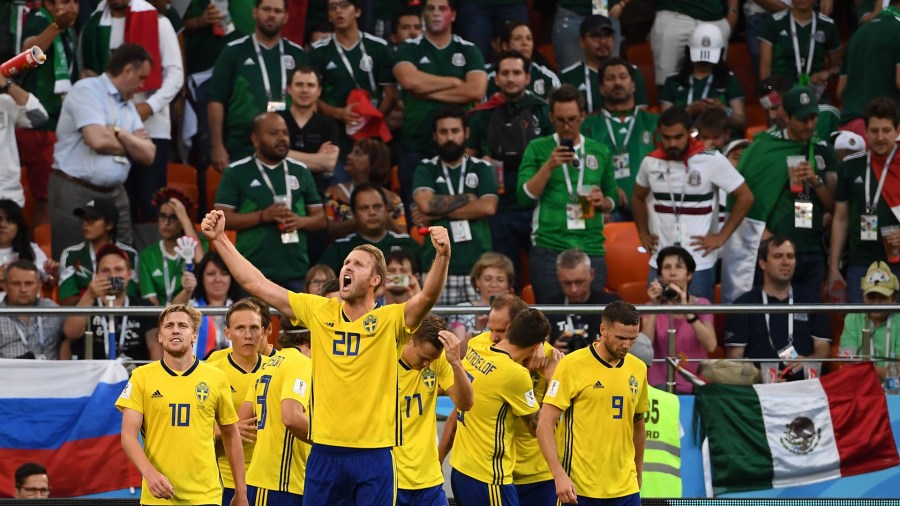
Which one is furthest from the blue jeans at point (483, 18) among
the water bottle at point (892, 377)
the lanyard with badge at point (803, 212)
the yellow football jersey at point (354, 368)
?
the yellow football jersey at point (354, 368)

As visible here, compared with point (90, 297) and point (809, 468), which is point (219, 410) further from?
point (809, 468)

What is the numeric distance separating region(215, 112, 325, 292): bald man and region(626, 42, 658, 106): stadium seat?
5192 millimetres

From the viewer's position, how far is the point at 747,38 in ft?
53.6

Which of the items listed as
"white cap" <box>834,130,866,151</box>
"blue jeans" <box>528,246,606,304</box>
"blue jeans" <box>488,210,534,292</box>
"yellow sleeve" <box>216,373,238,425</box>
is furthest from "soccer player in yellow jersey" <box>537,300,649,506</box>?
"white cap" <box>834,130,866,151</box>

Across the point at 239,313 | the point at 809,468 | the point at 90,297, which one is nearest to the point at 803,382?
the point at 809,468

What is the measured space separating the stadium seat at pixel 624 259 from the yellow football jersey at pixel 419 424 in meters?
4.39

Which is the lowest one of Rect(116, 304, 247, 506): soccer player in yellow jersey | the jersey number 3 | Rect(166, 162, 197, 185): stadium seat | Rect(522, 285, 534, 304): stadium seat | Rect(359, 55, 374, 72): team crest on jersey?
Rect(116, 304, 247, 506): soccer player in yellow jersey

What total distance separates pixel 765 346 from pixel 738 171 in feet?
6.47

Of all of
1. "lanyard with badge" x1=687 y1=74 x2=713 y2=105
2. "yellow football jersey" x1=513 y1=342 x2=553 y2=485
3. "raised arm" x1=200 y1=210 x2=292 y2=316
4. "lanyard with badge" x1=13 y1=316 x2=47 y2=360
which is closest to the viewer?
"raised arm" x1=200 y1=210 x2=292 y2=316

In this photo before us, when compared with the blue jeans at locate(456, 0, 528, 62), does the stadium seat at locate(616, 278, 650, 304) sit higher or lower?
lower

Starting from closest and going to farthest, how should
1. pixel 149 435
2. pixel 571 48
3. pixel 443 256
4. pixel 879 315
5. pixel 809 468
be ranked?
pixel 443 256
pixel 149 435
pixel 809 468
pixel 879 315
pixel 571 48

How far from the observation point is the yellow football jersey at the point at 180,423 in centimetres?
845

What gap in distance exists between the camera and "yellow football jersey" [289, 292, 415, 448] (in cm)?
808

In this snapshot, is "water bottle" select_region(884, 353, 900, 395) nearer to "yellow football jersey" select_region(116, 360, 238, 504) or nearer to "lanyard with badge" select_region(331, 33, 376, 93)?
"yellow football jersey" select_region(116, 360, 238, 504)
